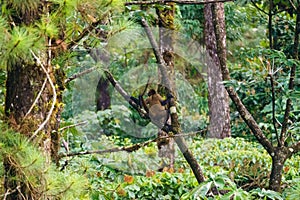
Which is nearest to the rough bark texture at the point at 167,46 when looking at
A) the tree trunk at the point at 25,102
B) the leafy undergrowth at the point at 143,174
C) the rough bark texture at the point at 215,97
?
the leafy undergrowth at the point at 143,174

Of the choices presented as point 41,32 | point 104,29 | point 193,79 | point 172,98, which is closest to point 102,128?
point 193,79

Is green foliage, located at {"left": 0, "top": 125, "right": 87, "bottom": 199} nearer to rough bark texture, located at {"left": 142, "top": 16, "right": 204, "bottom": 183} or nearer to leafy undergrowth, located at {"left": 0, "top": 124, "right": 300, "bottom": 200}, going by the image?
leafy undergrowth, located at {"left": 0, "top": 124, "right": 300, "bottom": 200}

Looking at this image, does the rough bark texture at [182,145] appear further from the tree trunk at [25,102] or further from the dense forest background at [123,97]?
the tree trunk at [25,102]

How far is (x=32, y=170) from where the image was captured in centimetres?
179

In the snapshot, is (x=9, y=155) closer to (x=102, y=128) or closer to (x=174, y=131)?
(x=174, y=131)

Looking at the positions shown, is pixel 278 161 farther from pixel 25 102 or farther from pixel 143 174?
pixel 143 174

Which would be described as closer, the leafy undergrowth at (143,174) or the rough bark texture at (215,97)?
the leafy undergrowth at (143,174)

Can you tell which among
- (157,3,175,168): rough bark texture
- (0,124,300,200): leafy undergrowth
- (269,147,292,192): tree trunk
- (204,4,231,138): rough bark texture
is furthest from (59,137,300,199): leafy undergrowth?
(204,4,231,138): rough bark texture

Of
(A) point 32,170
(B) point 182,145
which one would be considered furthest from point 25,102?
(B) point 182,145

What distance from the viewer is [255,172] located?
4.81 meters

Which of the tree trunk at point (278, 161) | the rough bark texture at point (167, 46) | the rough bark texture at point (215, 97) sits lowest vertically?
the rough bark texture at point (215, 97)

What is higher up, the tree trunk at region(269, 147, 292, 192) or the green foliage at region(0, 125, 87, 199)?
the green foliage at region(0, 125, 87, 199)

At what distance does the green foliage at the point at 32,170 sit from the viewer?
5.79 feet

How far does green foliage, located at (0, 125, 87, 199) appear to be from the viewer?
1.77m
